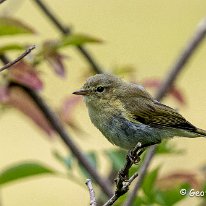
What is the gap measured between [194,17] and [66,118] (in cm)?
827

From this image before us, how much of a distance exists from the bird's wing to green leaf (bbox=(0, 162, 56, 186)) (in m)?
0.51

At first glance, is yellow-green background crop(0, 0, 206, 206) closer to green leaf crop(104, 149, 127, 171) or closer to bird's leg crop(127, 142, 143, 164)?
green leaf crop(104, 149, 127, 171)

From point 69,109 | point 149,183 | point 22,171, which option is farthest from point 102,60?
point 149,183

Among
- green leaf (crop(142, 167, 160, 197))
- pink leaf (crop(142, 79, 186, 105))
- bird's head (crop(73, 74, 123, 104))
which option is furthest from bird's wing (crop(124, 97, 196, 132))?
pink leaf (crop(142, 79, 186, 105))

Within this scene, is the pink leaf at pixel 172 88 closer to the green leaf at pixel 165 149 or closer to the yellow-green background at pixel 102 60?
the green leaf at pixel 165 149

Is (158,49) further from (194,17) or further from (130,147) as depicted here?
(130,147)

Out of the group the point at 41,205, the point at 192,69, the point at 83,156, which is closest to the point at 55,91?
the point at 41,205

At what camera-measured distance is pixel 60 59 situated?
3.71 metres

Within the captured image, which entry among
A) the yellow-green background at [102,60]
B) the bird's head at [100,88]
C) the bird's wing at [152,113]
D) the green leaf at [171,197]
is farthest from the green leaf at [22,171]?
the yellow-green background at [102,60]

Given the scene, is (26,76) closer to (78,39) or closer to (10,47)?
(10,47)

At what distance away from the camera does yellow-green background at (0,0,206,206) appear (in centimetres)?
944

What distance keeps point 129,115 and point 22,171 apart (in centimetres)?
62

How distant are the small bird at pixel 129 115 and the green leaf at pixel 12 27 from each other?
0.46 metres

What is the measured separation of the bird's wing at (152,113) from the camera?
11.9 feet
